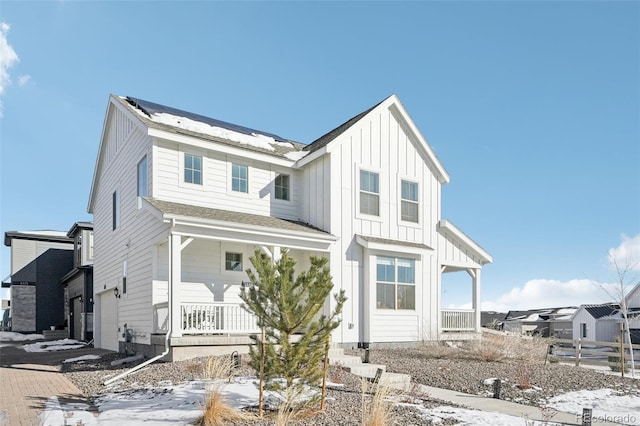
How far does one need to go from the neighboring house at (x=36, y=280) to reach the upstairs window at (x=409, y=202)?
83.0 ft

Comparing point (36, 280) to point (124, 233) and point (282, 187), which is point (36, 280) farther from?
point (282, 187)

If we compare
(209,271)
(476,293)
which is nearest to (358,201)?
(209,271)

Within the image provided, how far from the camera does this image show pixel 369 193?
15969 millimetres

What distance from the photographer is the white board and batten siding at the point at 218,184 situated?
13648 millimetres

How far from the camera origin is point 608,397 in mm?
9664

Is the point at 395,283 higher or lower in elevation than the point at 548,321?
higher

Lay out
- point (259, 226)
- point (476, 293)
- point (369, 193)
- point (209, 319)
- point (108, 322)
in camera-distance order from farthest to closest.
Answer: point (108, 322)
point (476, 293)
point (369, 193)
point (259, 226)
point (209, 319)

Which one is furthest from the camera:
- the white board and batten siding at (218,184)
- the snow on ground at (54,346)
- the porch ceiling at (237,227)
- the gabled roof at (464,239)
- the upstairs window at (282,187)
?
the snow on ground at (54,346)

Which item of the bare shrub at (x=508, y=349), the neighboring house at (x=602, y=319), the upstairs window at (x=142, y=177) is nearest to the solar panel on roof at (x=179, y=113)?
the upstairs window at (x=142, y=177)

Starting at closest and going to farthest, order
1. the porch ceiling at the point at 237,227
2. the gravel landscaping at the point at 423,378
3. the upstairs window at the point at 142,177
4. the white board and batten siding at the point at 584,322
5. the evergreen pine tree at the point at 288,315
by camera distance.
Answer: the evergreen pine tree at the point at 288,315 < the gravel landscaping at the point at 423,378 < the porch ceiling at the point at 237,227 < the upstairs window at the point at 142,177 < the white board and batten siding at the point at 584,322

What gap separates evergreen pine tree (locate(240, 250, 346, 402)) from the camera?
6.29 meters

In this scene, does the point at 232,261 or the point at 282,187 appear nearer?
the point at 232,261

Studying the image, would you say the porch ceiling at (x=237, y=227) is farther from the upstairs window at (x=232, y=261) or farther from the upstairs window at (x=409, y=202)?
the upstairs window at (x=409, y=202)

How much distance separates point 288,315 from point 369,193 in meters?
10.1
